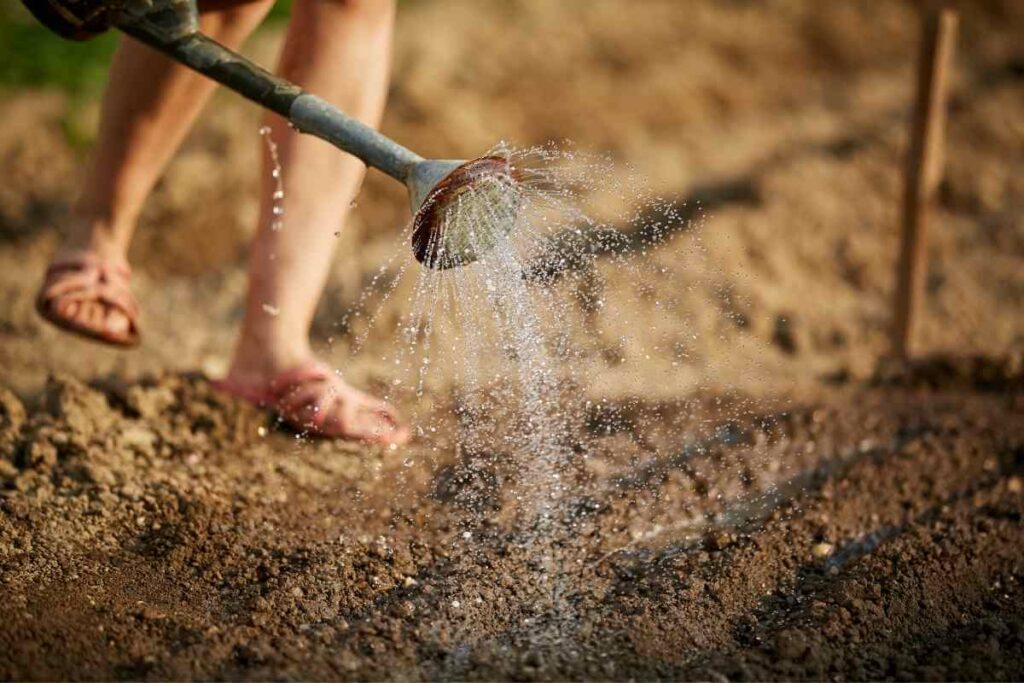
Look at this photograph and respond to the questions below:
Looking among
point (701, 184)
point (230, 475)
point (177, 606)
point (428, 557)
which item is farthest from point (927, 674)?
point (701, 184)

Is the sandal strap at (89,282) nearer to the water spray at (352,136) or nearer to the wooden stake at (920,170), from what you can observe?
the water spray at (352,136)

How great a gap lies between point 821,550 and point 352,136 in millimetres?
1102

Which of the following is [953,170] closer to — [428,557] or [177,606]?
[428,557]

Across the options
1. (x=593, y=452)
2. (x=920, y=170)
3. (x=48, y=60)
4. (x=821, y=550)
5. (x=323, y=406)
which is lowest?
(x=821, y=550)

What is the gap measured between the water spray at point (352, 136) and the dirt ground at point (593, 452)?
1.89ft

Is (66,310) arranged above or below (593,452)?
above

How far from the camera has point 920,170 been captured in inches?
130

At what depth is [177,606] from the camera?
1915mm

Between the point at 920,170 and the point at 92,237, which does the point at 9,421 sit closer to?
the point at 92,237

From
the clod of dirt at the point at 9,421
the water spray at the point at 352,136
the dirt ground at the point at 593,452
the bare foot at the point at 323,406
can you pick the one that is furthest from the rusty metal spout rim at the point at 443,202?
the clod of dirt at the point at 9,421

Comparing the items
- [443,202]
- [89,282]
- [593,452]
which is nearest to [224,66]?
[443,202]

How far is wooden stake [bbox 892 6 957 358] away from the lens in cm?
325

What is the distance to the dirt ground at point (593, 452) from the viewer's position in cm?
190

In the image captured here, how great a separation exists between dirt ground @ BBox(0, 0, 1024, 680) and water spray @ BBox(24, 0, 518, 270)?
1.89 feet
